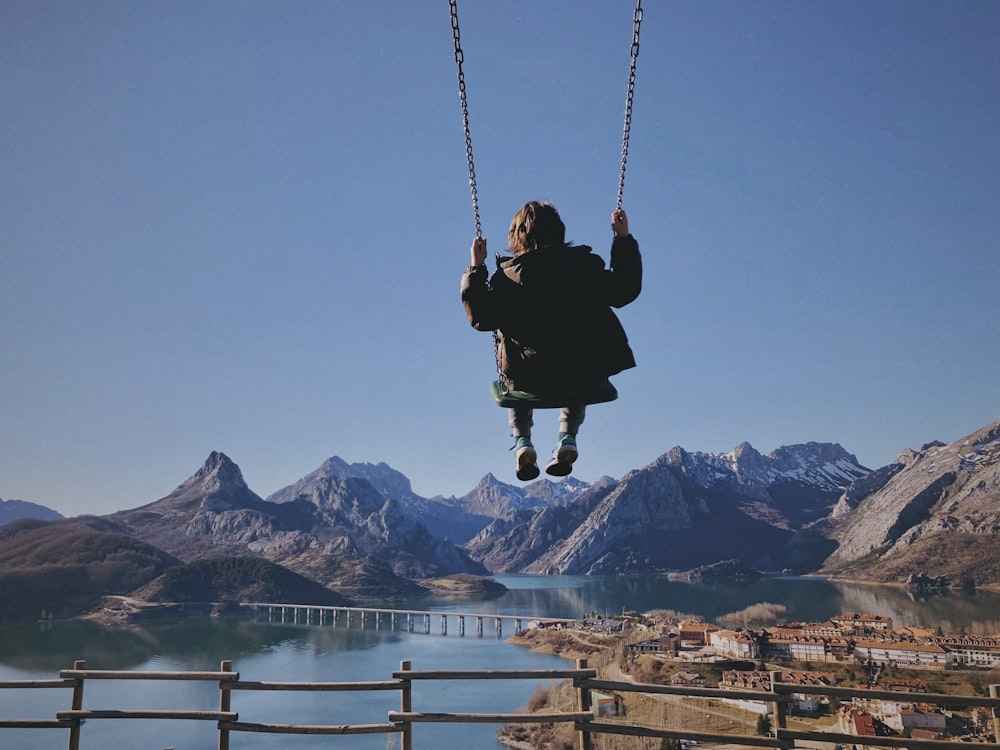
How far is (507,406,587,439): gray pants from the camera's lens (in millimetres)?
4414

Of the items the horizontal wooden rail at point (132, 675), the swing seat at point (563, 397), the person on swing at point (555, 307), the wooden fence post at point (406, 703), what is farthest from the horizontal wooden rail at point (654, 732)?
the person on swing at point (555, 307)

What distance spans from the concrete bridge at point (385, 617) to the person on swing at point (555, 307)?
4095 inches

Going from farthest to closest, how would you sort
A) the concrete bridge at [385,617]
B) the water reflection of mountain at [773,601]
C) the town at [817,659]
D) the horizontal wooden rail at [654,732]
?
1. the concrete bridge at [385,617]
2. the water reflection of mountain at [773,601]
3. the town at [817,659]
4. the horizontal wooden rail at [654,732]

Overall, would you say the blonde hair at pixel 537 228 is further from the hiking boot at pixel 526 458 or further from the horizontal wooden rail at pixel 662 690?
the horizontal wooden rail at pixel 662 690

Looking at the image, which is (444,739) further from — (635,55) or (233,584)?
(233,584)

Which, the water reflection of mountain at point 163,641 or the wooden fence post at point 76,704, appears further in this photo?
the water reflection of mountain at point 163,641

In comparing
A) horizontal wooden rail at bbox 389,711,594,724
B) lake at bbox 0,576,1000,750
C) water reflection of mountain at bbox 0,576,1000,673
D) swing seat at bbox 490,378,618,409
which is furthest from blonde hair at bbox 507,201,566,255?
water reflection of mountain at bbox 0,576,1000,673

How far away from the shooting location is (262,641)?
93.3m

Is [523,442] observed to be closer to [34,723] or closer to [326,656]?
[34,723]

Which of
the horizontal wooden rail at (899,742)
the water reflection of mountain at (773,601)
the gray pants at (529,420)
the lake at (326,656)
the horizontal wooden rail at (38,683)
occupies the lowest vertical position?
the lake at (326,656)

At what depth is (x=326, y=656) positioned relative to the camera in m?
80.2

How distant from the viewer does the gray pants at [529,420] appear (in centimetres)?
441

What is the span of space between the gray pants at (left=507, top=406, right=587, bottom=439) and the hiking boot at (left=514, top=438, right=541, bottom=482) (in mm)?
60

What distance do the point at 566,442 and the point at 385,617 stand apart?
131230mm
